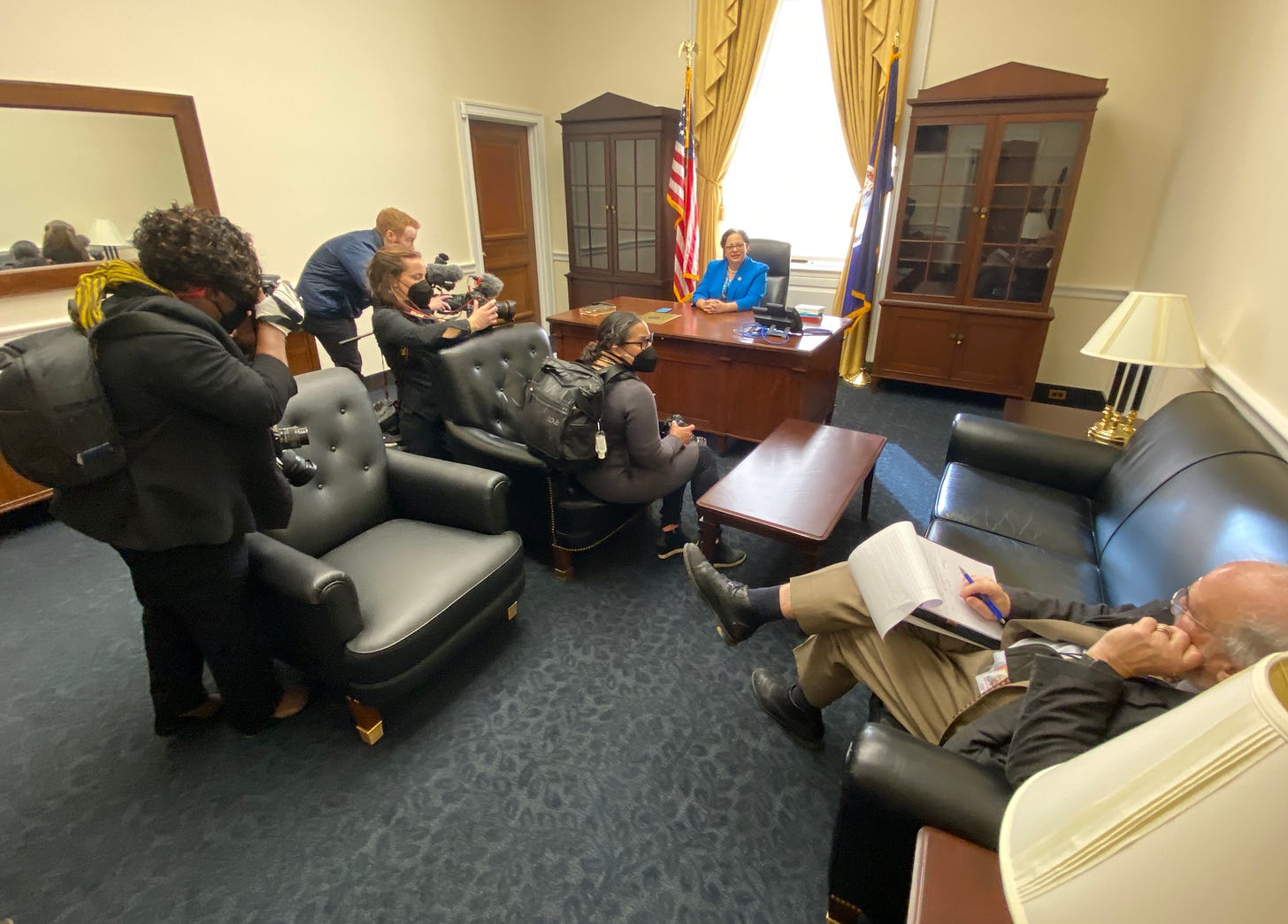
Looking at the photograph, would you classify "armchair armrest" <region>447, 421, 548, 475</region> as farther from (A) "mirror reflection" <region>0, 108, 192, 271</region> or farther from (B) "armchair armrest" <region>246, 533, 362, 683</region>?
(A) "mirror reflection" <region>0, 108, 192, 271</region>

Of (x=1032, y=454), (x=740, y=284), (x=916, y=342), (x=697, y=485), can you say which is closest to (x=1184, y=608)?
(x=1032, y=454)

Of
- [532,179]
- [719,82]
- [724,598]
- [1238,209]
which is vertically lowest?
[724,598]

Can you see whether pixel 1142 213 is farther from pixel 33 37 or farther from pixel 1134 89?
pixel 33 37

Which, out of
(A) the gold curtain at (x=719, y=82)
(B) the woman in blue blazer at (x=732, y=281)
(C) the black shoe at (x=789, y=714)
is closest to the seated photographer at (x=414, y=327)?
(C) the black shoe at (x=789, y=714)

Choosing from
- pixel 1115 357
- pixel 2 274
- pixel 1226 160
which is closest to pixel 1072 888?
pixel 1115 357

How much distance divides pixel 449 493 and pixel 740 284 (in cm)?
254

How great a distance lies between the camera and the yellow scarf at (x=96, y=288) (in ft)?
4.06

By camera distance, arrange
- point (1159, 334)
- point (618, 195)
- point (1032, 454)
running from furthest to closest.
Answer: point (618, 195), point (1032, 454), point (1159, 334)

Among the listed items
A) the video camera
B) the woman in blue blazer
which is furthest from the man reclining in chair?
the woman in blue blazer

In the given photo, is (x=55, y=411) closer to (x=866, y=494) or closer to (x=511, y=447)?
(x=511, y=447)

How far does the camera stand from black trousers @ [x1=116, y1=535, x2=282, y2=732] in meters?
1.45

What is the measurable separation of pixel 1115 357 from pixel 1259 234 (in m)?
0.65

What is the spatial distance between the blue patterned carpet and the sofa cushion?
0.57 metres

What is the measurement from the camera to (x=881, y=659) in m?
1.39
